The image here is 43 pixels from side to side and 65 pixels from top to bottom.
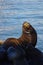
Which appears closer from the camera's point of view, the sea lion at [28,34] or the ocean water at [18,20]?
the sea lion at [28,34]

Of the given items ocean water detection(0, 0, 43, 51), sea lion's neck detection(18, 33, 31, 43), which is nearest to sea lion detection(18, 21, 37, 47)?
sea lion's neck detection(18, 33, 31, 43)

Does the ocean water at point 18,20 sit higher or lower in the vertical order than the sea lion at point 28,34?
lower

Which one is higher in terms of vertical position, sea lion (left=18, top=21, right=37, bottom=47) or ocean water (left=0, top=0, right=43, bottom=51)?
sea lion (left=18, top=21, right=37, bottom=47)

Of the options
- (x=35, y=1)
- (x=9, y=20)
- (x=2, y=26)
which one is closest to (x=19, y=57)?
(x=2, y=26)

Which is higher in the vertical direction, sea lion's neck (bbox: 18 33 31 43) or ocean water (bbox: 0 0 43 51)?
sea lion's neck (bbox: 18 33 31 43)

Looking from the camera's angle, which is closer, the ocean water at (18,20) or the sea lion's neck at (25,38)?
the sea lion's neck at (25,38)

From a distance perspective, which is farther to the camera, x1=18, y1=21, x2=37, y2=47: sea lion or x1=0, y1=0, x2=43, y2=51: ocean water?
x1=0, y1=0, x2=43, y2=51: ocean water

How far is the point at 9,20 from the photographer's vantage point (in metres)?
13.1

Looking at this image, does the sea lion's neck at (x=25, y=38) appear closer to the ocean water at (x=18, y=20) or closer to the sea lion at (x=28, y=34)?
the sea lion at (x=28, y=34)

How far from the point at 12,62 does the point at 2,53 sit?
0.60 feet

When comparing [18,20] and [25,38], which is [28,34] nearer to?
[25,38]

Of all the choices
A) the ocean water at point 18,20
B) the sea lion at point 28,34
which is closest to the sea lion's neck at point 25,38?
the sea lion at point 28,34

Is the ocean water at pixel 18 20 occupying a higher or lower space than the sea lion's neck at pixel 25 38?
lower

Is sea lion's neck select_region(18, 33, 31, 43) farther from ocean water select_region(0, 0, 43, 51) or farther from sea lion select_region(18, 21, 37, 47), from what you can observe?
ocean water select_region(0, 0, 43, 51)
